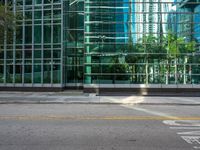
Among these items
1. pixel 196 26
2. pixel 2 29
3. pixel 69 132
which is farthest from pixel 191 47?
pixel 69 132

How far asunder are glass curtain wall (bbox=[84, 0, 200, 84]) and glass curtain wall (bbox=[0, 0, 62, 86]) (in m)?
3.11

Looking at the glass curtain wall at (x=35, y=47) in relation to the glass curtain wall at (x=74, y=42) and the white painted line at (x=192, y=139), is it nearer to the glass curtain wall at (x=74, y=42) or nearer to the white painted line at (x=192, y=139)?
the glass curtain wall at (x=74, y=42)

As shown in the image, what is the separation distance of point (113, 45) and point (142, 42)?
2531mm

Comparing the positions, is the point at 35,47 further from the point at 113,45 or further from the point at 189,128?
the point at 189,128

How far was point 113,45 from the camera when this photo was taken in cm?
2962

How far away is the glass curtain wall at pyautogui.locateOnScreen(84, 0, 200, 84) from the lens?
29.2m

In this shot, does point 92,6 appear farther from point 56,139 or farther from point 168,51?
point 56,139

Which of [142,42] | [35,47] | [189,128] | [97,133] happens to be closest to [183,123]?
[189,128]

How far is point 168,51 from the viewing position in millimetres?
Answer: 29344

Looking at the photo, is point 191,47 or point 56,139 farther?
point 191,47

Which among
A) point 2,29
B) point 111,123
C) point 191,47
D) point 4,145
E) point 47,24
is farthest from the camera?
point 47,24

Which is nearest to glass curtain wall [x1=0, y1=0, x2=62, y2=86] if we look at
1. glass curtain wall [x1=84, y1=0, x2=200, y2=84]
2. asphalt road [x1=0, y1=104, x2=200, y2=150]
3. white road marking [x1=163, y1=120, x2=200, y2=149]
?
glass curtain wall [x1=84, y1=0, x2=200, y2=84]

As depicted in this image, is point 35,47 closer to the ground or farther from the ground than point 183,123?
farther from the ground

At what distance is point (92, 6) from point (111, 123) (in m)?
20.2
